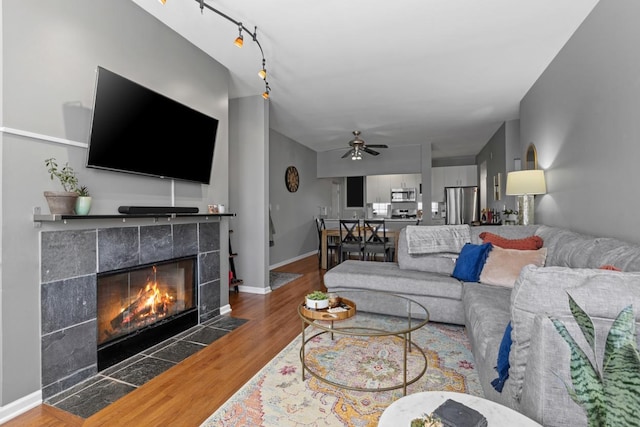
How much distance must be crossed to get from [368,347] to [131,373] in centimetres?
180

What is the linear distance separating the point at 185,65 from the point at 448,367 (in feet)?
11.5

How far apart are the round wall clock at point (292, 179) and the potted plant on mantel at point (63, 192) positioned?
15.6 feet

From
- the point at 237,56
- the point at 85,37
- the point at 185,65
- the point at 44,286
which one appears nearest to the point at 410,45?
the point at 237,56

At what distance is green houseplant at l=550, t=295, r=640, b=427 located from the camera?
0.64m

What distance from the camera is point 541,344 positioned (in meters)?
1.00

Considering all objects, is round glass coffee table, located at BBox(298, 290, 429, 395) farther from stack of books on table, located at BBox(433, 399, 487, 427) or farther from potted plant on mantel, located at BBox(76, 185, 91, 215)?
potted plant on mantel, located at BBox(76, 185, 91, 215)

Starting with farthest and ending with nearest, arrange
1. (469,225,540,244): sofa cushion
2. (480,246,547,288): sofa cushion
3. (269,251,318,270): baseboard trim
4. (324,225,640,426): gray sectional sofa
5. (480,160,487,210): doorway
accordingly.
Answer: (480,160,487,210): doorway
(269,251,318,270): baseboard trim
(469,225,540,244): sofa cushion
(480,246,547,288): sofa cushion
(324,225,640,426): gray sectional sofa

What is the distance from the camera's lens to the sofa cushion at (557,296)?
0.99 metres

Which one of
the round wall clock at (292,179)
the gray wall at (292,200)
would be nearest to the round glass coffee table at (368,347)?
the gray wall at (292,200)

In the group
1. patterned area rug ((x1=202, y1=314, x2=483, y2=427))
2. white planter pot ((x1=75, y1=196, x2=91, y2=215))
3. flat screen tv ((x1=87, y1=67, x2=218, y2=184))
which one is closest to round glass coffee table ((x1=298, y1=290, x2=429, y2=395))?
patterned area rug ((x1=202, y1=314, x2=483, y2=427))

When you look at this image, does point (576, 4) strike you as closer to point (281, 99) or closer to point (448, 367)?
point (448, 367)

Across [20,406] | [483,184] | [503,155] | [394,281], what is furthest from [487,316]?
[483,184]

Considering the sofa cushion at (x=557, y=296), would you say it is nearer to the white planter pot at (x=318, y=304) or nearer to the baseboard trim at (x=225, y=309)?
the white planter pot at (x=318, y=304)

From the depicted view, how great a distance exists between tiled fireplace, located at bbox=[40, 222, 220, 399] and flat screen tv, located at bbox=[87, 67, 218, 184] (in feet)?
1.68
